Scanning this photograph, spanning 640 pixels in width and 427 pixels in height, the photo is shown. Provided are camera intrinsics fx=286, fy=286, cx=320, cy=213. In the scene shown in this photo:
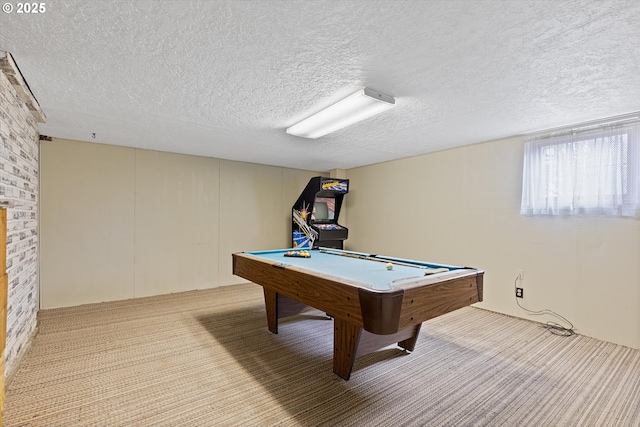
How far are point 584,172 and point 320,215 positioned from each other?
11.8 feet

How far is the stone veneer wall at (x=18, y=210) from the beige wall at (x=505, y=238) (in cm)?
437

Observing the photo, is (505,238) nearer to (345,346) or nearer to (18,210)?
(345,346)

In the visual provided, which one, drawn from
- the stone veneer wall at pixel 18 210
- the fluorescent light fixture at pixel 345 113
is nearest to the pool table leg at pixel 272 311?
the fluorescent light fixture at pixel 345 113

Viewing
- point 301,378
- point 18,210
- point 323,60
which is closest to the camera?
point 323,60

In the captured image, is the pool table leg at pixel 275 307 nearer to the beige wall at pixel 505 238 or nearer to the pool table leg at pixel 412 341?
the pool table leg at pixel 412 341

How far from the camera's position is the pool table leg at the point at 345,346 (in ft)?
6.52

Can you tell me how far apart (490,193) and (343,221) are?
2810mm

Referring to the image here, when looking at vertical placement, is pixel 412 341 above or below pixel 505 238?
below

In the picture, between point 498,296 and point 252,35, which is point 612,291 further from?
point 252,35

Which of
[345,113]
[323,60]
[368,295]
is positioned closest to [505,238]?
[345,113]

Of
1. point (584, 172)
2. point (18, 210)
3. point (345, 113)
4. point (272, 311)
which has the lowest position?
point (272, 311)

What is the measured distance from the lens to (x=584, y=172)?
2.88 meters

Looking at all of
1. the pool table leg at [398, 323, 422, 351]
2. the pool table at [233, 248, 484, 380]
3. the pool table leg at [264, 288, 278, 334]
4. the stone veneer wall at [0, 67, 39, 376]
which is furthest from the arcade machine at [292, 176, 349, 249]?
the stone veneer wall at [0, 67, 39, 376]

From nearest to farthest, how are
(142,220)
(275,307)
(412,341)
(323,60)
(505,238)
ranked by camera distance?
(323,60)
(412,341)
(275,307)
(505,238)
(142,220)
